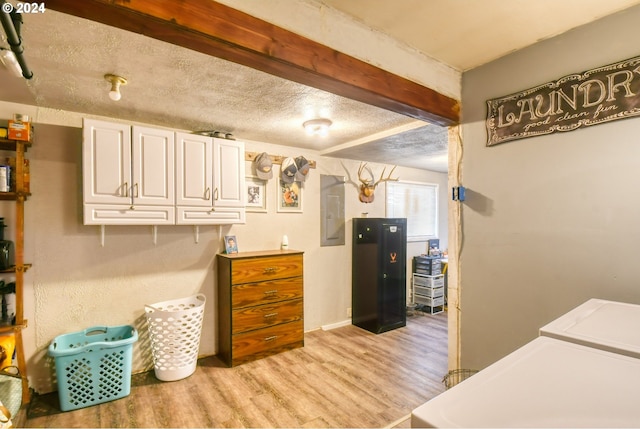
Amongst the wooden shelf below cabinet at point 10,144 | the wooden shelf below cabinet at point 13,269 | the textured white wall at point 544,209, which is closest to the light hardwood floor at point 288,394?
the textured white wall at point 544,209

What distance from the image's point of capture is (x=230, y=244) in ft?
10.4

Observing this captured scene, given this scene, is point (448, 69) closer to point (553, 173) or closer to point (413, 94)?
point (413, 94)

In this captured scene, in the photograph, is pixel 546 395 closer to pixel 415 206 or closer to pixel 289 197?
pixel 289 197

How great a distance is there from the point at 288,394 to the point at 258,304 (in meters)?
0.87

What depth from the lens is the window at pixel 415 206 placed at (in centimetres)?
467

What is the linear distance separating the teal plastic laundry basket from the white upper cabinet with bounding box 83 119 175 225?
923 mm

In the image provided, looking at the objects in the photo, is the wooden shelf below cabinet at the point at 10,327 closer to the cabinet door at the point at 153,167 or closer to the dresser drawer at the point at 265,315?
the cabinet door at the point at 153,167

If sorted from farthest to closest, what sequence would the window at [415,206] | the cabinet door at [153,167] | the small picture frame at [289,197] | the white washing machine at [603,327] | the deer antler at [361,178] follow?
1. the window at [415,206]
2. the deer antler at [361,178]
3. the small picture frame at [289,197]
4. the cabinet door at [153,167]
5. the white washing machine at [603,327]

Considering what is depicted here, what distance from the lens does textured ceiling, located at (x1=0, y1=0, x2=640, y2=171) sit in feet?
4.53

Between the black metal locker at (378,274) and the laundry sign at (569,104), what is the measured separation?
2183 millimetres

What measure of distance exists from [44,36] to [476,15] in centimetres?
199

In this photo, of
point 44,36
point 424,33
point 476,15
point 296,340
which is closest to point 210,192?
point 44,36

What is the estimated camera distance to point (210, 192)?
9.08 ft

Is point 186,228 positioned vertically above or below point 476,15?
below
